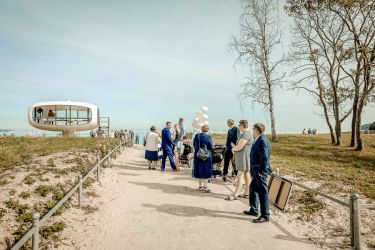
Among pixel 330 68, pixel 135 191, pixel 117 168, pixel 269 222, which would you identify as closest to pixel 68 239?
pixel 135 191

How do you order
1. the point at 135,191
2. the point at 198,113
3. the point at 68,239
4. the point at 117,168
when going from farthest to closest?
the point at 198,113, the point at 117,168, the point at 135,191, the point at 68,239

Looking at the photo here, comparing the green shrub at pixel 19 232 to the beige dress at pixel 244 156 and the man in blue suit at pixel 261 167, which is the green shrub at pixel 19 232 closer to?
the man in blue suit at pixel 261 167

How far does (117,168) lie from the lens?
522 inches

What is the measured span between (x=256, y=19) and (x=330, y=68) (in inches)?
305

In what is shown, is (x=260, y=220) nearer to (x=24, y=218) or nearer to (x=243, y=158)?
(x=243, y=158)

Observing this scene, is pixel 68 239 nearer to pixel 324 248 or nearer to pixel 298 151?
pixel 324 248

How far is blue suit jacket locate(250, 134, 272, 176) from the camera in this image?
633 centimetres

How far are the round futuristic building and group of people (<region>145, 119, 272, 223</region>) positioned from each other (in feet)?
69.2

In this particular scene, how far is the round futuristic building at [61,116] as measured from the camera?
3084 centimetres

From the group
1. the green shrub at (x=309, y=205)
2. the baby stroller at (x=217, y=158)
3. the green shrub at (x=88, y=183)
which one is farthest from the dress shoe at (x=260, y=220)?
the green shrub at (x=88, y=183)

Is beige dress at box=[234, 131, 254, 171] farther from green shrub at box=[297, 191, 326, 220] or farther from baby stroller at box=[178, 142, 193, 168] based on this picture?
baby stroller at box=[178, 142, 193, 168]

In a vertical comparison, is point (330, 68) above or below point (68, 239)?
above

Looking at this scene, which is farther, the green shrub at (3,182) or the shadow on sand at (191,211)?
the green shrub at (3,182)

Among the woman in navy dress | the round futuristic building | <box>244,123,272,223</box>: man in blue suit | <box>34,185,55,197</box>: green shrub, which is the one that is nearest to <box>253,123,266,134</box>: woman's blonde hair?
<box>244,123,272,223</box>: man in blue suit
